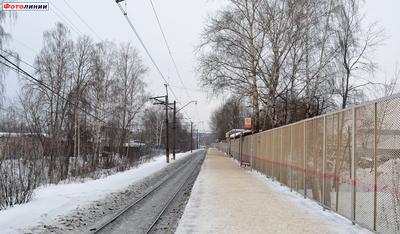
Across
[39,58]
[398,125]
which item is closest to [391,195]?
[398,125]

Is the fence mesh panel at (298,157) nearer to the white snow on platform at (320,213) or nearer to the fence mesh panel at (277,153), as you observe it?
the white snow on platform at (320,213)

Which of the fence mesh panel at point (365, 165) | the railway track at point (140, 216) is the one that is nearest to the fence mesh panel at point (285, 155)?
the railway track at point (140, 216)

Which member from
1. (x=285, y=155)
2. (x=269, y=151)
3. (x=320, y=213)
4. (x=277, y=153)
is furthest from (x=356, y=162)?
(x=269, y=151)

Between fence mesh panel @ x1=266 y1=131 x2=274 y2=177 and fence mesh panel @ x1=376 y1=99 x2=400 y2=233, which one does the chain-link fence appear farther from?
fence mesh panel @ x1=266 y1=131 x2=274 y2=177

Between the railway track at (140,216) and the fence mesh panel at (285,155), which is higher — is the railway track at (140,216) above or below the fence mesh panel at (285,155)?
below

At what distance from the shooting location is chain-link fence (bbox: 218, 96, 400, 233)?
8.18 metres

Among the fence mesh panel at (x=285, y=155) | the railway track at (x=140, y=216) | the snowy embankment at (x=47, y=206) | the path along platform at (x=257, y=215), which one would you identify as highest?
the fence mesh panel at (x=285, y=155)

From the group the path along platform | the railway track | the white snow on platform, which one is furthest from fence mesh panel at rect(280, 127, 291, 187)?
the railway track

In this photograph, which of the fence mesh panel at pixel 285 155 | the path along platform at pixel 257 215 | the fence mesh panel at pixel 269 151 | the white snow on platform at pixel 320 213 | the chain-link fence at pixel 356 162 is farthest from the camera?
the fence mesh panel at pixel 269 151

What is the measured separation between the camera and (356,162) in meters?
9.92

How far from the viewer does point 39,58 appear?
157 feet

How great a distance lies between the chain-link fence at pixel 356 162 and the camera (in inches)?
322

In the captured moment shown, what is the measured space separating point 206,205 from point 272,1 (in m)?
22.2

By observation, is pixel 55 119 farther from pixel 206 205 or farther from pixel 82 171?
pixel 206 205
